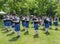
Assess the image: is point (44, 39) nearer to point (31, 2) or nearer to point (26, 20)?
point (26, 20)

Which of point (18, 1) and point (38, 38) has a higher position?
point (18, 1)

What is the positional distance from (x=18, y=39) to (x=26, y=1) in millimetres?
27482

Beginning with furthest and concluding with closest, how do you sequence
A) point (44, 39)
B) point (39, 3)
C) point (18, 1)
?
point (39, 3)
point (18, 1)
point (44, 39)

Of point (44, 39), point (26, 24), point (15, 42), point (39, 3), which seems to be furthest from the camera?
point (39, 3)

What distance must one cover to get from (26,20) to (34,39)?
11.7 ft

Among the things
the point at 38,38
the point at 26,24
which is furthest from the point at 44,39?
the point at 26,24

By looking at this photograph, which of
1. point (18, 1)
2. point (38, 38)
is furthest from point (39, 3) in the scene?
point (38, 38)

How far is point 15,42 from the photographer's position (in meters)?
17.5

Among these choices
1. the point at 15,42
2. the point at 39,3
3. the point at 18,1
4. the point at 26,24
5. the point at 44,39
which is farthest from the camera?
the point at 39,3

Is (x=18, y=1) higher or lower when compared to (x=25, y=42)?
higher

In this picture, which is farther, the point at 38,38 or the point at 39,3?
the point at 39,3

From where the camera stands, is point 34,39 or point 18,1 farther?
point 18,1

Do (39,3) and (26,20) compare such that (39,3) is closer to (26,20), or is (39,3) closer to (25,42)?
(26,20)

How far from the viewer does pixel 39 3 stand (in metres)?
44.9
